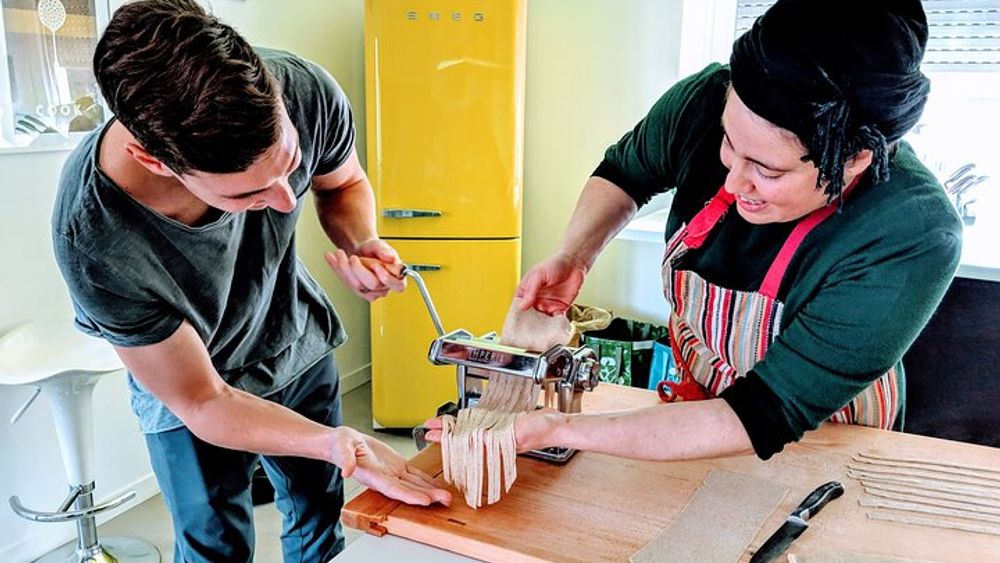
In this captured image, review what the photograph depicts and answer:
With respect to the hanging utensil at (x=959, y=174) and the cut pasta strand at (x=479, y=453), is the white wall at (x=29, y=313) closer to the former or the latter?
the cut pasta strand at (x=479, y=453)

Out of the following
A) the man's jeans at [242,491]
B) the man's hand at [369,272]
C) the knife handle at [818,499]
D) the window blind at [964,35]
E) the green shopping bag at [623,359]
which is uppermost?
Result: the window blind at [964,35]

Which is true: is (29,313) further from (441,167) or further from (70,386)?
(441,167)

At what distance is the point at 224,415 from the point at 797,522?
2.74 feet

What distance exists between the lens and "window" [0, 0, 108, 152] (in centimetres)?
212

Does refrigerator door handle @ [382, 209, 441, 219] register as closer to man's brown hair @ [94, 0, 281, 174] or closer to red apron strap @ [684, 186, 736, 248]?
red apron strap @ [684, 186, 736, 248]

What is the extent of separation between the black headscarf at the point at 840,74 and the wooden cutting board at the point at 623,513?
440mm

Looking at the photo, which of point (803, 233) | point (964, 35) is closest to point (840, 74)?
point (803, 233)

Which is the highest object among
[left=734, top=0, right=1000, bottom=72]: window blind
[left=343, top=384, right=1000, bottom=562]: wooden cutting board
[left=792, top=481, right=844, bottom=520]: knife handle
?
[left=734, top=0, right=1000, bottom=72]: window blind

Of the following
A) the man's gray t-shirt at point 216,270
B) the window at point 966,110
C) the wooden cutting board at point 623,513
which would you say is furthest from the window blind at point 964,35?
the man's gray t-shirt at point 216,270

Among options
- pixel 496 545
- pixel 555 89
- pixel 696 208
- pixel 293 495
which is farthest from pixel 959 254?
pixel 555 89

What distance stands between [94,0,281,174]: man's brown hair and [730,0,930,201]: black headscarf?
65 cm

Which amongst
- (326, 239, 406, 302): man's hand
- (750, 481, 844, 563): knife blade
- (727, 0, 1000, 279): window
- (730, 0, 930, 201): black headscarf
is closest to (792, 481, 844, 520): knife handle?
(750, 481, 844, 563): knife blade

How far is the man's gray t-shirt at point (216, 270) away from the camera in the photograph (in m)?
1.14

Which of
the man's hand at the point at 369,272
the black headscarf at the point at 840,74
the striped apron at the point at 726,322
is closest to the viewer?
the black headscarf at the point at 840,74
